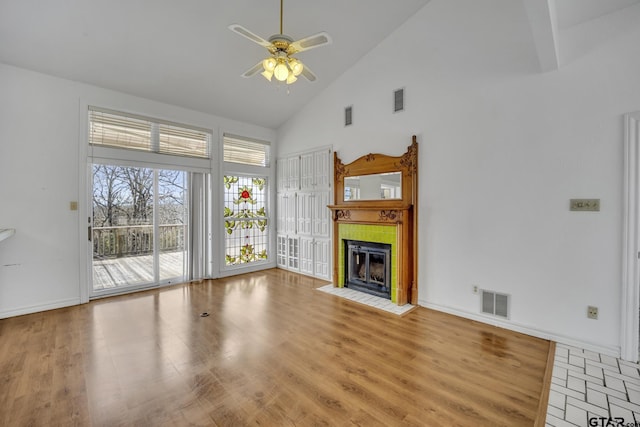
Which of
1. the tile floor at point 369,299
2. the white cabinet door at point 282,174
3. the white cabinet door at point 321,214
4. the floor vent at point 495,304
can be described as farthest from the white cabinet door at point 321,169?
the floor vent at point 495,304

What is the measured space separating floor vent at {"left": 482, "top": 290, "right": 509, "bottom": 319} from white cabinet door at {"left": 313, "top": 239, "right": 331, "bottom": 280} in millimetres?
2700

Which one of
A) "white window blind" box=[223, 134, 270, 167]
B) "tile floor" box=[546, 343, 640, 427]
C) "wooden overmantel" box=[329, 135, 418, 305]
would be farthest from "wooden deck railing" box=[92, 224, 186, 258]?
"tile floor" box=[546, 343, 640, 427]

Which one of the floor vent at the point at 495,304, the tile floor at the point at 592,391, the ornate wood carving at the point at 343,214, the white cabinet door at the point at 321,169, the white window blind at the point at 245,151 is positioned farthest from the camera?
the white window blind at the point at 245,151

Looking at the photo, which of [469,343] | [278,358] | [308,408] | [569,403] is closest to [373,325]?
[469,343]

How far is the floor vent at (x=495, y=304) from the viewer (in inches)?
134

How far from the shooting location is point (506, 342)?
10.0 feet

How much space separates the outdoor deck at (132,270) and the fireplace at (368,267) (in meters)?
3.19

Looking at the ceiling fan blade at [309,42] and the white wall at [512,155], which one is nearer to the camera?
the ceiling fan blade at [309,42]

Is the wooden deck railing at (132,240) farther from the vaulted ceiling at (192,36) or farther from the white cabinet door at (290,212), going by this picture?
the vaulted ceiling at (192,36)

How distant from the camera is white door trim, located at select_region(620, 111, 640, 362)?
2.65 metres

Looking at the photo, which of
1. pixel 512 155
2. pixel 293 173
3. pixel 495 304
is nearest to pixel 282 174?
pixel 293 173

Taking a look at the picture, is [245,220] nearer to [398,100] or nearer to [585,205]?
[398,100]

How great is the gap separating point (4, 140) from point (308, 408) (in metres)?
4.97

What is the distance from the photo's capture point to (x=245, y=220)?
243 inches
